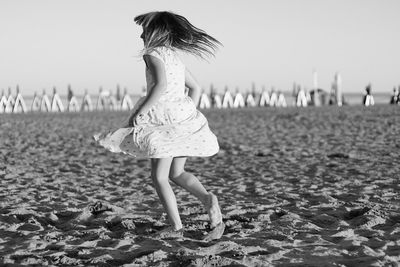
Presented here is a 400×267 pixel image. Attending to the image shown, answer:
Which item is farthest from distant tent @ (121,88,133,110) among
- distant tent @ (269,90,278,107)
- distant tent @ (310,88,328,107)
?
distant tent @ (310,88,328,107)

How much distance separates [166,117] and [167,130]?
10cm

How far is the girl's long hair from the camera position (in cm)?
412

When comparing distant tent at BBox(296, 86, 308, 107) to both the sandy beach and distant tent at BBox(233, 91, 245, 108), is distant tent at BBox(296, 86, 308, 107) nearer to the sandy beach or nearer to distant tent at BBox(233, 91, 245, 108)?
distant tent at BBox(233, 91, 245, 108)

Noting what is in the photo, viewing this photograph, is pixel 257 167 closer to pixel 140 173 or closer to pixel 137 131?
pixel 140 173

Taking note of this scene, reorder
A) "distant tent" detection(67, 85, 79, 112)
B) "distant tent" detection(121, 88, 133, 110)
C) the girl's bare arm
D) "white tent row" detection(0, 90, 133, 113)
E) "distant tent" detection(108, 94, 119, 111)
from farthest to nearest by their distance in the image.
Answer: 1. "distant tent" detection(108, 94, 119, 111)
2. "distant tent" detection(121, 88, 133, 110)
3. "distant tent" detection(67, 85, 79, 112)
4. "white tent row" detection(0, 90, 133, 113)
5. the girl's bare arm

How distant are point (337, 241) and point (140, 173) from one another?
15.1ft

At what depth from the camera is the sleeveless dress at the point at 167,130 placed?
4066mm

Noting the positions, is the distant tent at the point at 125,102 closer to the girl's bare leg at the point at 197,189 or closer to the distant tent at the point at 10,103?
the distant tent at the point at 10,103

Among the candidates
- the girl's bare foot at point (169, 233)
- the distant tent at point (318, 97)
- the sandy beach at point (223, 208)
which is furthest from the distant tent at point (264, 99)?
the girl's bare foot at point (169, 233)

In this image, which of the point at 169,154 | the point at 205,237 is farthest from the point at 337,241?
the point at 169,154

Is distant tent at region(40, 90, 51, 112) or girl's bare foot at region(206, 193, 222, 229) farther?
distant tent at region(40, 90, 51, 112)

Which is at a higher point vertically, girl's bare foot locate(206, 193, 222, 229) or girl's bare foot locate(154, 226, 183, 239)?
girl's bare foot locate(206, 193, 222, 229)

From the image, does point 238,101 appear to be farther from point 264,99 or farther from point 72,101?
point 72,101

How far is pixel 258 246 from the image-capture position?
13.1 ft
